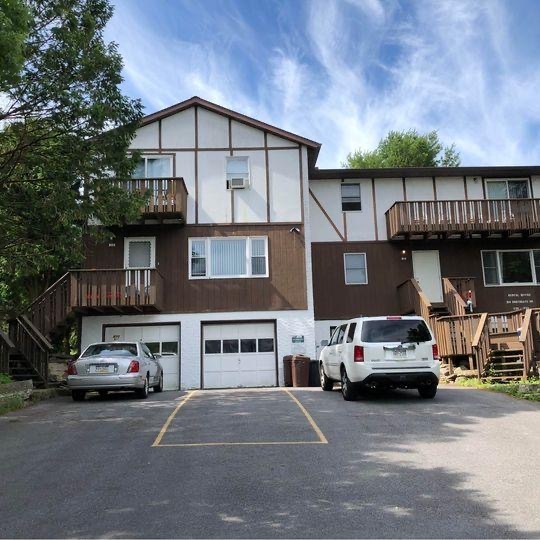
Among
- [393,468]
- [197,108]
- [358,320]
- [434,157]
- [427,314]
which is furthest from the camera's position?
[434,157]

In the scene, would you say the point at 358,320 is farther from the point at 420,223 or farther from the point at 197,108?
the point at 197,108

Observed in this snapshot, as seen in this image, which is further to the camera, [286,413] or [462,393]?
[462,393]

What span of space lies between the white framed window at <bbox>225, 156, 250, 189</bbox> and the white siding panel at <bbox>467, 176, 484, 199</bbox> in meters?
9.81

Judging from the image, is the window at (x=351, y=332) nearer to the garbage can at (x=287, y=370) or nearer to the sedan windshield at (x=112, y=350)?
the sedan windshield at (x=112, y=350)

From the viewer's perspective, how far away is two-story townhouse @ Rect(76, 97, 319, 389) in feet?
69.6

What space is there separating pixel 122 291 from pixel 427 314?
1057 cm

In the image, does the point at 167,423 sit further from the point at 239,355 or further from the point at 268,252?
the point at 268,252

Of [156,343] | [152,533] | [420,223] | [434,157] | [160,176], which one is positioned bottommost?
[152,533]

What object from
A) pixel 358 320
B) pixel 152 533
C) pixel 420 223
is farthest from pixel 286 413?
pixel 420 223

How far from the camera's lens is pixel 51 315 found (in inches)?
802

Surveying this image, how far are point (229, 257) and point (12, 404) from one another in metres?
10.6

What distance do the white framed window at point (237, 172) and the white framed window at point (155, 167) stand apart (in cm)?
226

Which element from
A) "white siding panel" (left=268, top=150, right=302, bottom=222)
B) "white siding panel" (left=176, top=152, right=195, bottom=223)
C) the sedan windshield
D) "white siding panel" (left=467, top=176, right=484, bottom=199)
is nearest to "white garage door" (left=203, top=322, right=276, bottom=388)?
"white siding panel" (left=268, top=150, right=302, bottom=222)

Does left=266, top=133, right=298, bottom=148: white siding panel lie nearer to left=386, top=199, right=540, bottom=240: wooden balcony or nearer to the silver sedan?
left=386, top=199, right=540, bottom=240: wooden balcony
